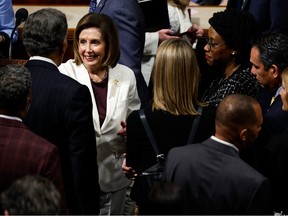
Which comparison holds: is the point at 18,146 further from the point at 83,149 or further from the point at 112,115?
the point at 112,115

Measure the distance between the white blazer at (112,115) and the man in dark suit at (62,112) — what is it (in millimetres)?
334

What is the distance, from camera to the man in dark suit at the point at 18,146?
2512 mm

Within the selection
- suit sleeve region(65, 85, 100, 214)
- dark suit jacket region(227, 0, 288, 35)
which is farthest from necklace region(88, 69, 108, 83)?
dark suit jacket region(227, 0, 288, 35)

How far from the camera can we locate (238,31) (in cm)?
360

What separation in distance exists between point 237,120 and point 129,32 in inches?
53.3

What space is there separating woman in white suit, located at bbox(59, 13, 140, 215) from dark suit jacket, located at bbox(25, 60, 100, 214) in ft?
1.21

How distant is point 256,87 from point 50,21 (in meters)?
1.09

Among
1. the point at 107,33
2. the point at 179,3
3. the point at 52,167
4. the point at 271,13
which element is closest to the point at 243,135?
the point at 52,167

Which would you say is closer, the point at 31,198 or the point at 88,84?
the point at 31,198

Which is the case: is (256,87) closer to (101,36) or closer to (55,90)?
(101,36)

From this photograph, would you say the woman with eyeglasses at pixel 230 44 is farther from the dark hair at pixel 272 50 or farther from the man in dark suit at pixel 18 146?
the man in dark suit at pixel 18 146

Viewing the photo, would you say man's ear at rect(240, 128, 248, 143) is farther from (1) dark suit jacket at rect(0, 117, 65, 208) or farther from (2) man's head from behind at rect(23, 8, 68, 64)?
(2) man's head from behind at rect(23, 8, 68, 64)

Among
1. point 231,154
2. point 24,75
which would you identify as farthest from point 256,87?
point 24,75

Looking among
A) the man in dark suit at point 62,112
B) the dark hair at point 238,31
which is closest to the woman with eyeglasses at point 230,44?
the dark hair at point 238,31
